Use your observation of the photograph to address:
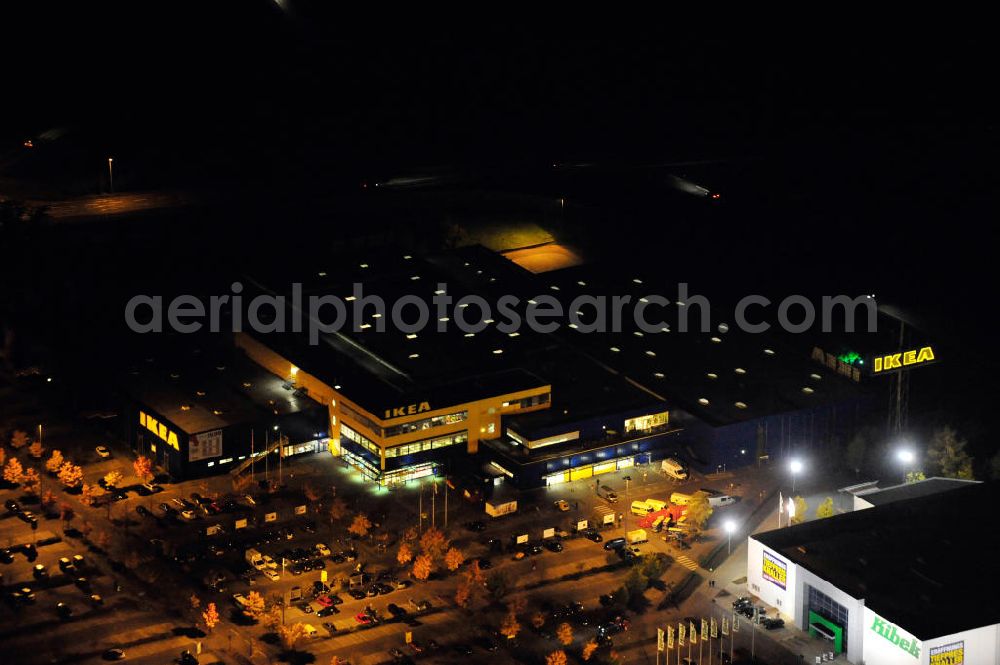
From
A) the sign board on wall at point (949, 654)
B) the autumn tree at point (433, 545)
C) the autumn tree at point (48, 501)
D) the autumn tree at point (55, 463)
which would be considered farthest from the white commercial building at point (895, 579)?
the autumn tree at point (55, 463)

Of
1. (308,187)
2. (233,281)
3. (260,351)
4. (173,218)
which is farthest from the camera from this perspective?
(308,187)

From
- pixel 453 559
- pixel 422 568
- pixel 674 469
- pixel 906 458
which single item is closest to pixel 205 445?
pixel 422 568

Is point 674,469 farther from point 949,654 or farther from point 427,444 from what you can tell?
point 949,654

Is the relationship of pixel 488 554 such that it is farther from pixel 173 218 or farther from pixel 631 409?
pixel 173 218

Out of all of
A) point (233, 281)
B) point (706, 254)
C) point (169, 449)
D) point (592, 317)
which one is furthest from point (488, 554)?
point (706, 254)

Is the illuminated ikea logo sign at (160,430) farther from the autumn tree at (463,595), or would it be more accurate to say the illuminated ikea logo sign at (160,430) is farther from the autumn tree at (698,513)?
the autumn tree at (698,513)

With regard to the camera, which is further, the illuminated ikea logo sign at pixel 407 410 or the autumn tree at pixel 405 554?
the illuminated ikea logo sign at pixel 407 410
